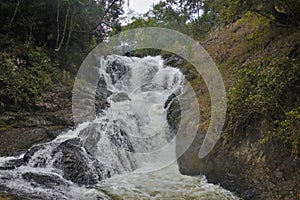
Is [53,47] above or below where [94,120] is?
above

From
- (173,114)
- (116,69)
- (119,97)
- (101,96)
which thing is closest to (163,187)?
(173,114)

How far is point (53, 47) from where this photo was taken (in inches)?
544

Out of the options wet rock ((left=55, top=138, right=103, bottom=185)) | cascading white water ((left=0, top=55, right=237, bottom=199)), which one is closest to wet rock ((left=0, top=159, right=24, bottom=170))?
cascading white water ((left=0, top=55, right=237, bottom=199))

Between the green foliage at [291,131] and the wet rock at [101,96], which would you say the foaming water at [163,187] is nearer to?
the green foliage at [291,131]

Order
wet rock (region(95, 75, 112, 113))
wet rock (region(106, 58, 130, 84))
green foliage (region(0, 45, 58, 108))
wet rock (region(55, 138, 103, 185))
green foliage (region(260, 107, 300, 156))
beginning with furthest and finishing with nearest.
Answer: wet rock (region(106, 58, 130, 84)), wet rock (region(95, 75, 112, 113)), green foliage (region(0, 45, 58, 108)), wet rock (region(55, 138, 103, 185)), green foliage (region(260, 107, 300, 156))

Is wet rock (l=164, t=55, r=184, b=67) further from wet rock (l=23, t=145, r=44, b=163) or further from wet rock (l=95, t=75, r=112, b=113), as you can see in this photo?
wet rock (l=23, t=145, r=44, b=163)

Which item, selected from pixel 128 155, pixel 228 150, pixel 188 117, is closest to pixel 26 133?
pixel 128 155

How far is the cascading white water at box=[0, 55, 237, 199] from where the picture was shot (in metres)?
5.85

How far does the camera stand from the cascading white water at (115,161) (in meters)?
5.85

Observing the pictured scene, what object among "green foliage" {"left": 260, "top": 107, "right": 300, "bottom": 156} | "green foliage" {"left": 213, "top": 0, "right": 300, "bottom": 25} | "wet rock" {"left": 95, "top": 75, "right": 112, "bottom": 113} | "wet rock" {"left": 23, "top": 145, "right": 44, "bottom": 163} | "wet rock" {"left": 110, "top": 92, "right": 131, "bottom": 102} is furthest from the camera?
"wet rock" {"left": 110, "top": 92, "right": 131, "bottom": 102}

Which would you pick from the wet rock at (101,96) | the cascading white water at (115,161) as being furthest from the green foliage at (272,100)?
the wet rock at (101,96)

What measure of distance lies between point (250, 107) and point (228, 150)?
113cm

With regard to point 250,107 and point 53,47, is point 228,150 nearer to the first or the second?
point 250,107

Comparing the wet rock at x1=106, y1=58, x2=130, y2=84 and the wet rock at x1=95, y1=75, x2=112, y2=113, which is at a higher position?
the wet rock at x1=106, y1=58, x2=130, y2=84
